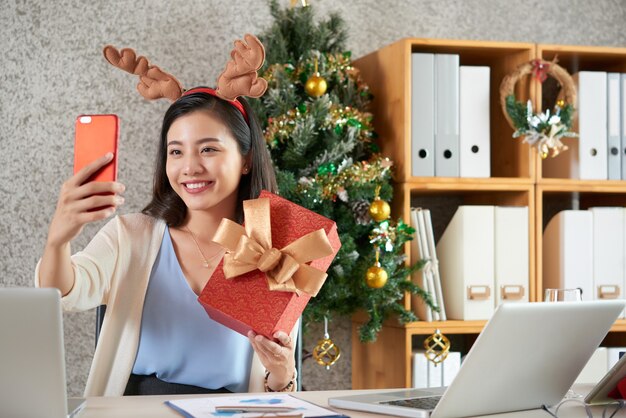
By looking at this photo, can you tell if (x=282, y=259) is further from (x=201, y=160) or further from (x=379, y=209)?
(x=379, y=209)

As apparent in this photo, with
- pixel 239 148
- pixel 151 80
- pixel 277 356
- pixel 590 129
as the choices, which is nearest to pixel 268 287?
pixel 277 356

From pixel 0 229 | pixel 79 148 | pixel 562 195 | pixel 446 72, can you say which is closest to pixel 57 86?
pixel 0 229

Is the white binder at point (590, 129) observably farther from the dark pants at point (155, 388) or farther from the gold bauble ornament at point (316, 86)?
the dark pants at point (155, 388)

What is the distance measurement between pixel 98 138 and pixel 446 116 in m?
1.56

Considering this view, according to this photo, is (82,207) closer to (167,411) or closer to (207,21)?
(167,411)

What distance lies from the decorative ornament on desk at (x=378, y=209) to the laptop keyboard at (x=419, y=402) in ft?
4.00

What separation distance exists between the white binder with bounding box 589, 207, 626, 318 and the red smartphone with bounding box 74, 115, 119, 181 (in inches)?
77.4

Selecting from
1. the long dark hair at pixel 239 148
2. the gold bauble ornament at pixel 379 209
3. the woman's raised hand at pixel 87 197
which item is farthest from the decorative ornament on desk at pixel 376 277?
the woman's raised hand at pixel 87 197

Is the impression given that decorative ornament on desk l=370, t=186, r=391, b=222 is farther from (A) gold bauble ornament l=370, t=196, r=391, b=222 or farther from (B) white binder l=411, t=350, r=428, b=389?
(B) white binder l=411, t=350, r=428, b=389

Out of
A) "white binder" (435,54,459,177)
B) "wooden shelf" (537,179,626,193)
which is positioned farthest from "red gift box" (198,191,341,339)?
"wooden shelf" (537,179,626,193)

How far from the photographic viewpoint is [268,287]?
1.62 metres

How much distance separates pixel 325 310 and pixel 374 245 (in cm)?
25

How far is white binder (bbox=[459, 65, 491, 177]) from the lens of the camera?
2939mm

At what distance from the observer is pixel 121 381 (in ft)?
6.39
